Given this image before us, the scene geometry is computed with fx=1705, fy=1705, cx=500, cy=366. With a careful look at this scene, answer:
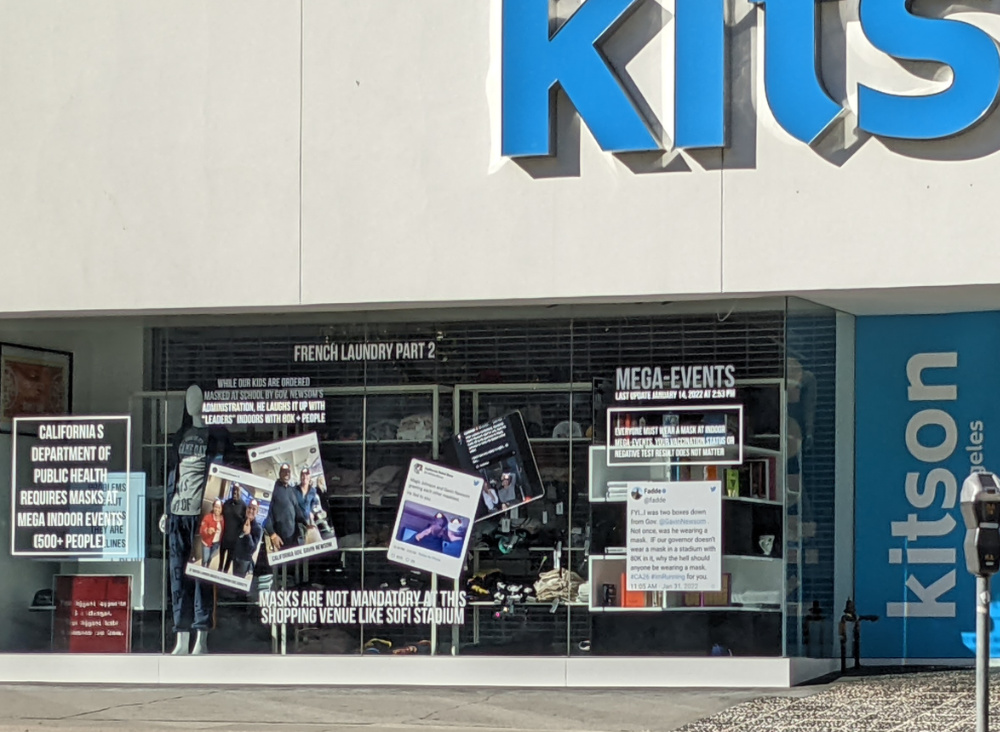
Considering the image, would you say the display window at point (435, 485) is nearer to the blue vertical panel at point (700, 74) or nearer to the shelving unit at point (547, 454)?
the shelving unit at point (547, 454)

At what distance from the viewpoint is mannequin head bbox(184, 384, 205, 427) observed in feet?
50.9

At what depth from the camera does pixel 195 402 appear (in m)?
15.5

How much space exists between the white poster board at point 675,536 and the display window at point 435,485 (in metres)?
0.02

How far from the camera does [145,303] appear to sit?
50.3 ft

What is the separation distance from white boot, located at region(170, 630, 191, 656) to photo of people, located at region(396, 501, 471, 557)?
219 cm

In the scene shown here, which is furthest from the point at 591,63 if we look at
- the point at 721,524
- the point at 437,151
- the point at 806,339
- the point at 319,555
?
the point at 319,555

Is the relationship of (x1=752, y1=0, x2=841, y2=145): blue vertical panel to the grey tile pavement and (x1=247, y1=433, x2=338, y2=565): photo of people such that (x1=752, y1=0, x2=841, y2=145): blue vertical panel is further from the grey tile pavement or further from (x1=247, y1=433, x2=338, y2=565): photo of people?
(x1=247, y1=433, x2=338, y2=565): photo of people

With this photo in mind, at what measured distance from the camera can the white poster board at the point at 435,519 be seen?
49.1 feet

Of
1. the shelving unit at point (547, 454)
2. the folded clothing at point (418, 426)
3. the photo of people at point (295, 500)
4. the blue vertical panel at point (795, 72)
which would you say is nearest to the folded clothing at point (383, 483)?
the folded clothing at point (418, 426)

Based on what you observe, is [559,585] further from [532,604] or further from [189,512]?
[189,512]

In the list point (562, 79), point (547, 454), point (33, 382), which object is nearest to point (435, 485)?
point (547, 454)

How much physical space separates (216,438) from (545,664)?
143 inches

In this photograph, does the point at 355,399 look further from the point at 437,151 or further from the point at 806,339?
the point at 806,339

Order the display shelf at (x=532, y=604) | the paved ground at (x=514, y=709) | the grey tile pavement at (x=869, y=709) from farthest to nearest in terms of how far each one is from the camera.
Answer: the display shelf at (x=532, y=604) → the paved ground at (x=514, y=709) → the grey tile pavement at (x=869, y=709)
